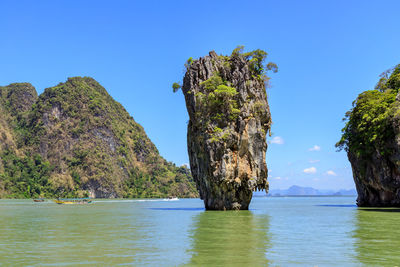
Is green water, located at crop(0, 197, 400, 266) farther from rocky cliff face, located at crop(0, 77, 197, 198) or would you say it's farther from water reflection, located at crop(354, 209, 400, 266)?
rocky cliff face, located at crop(0, 77, 197, 198)

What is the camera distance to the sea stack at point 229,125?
4159 centimetres

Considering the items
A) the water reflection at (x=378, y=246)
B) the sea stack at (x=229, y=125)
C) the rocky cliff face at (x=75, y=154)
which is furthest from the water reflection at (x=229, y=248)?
the rocky cliff face at (x=75, y=154)

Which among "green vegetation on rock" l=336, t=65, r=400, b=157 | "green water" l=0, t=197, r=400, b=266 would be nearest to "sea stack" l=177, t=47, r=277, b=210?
"green vegetation on rock" l=336, t=65, r=400, b=157

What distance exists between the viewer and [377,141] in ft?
148

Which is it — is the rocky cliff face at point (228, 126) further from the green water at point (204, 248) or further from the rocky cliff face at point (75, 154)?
the rocky cliff face at point (75, 154)

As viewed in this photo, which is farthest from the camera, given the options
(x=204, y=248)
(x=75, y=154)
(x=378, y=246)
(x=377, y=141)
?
(x=75, y=154)

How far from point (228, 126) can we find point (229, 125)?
15 cm

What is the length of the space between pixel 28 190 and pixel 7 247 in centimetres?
14227

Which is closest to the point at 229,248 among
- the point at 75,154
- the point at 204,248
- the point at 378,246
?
the point at 204,248

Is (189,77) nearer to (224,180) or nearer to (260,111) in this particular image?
(260,111)

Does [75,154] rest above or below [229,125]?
above

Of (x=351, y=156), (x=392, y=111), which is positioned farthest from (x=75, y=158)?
(x=392, y=111)

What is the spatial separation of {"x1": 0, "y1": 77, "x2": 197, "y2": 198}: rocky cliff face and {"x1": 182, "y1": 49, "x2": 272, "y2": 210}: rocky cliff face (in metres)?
117

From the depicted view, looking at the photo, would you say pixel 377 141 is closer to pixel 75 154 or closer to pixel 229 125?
pixel 229 125
